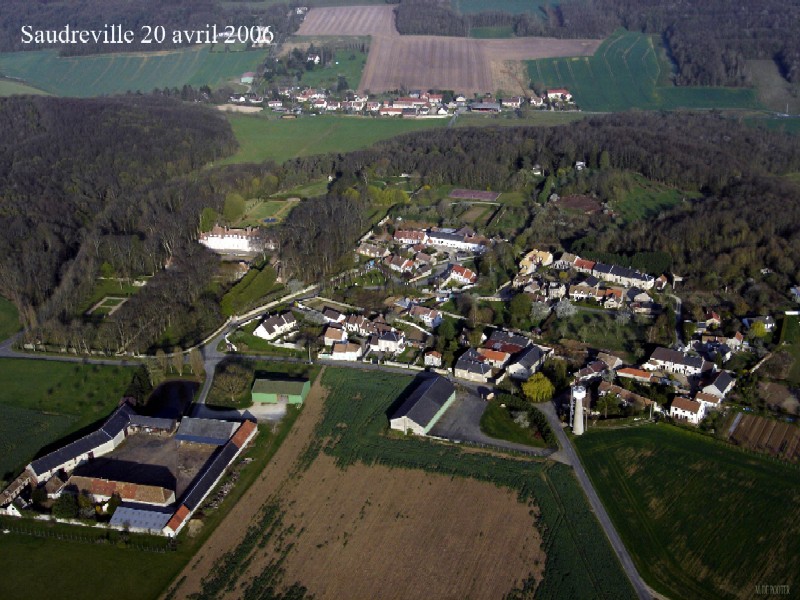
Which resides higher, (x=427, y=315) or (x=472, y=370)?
(x=472, y=370)

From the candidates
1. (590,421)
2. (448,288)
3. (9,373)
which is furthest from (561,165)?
(9,373)

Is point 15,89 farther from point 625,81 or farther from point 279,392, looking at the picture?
point 279,392

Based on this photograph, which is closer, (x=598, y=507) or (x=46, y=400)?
(x=598, y=507)

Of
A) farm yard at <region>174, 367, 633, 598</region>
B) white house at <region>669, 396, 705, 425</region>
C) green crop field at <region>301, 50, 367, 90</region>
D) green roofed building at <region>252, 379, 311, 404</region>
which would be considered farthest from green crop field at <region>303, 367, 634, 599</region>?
green crop field at <region>301, 50, 367, 90</region>

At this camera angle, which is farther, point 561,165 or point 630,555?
point 561,165

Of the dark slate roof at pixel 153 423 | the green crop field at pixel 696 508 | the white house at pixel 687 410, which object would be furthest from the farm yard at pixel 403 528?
the white house at pixel 687 410

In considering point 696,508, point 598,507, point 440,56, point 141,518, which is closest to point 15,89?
point 440,56

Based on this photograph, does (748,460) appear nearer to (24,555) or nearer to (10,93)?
(24,555)
